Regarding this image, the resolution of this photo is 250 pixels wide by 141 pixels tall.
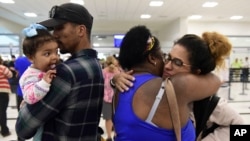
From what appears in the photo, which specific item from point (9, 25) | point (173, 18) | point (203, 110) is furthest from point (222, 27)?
point (203, 110)

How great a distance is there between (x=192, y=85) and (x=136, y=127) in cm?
27

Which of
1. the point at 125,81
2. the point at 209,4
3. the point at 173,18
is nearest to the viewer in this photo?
the point at 125,81

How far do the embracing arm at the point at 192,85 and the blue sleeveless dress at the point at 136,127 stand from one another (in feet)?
0.35

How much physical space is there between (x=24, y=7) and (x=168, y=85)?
11.2 m

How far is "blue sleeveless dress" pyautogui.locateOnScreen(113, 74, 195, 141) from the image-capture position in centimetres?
104

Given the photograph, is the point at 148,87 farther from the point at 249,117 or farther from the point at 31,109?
the point at 249,117

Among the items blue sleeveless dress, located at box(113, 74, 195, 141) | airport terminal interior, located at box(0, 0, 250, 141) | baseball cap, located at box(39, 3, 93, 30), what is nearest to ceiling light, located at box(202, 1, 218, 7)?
airport terminal interior, located at box(0, 0, 250, 141)

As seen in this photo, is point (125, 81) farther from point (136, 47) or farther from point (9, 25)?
point (9, 25)

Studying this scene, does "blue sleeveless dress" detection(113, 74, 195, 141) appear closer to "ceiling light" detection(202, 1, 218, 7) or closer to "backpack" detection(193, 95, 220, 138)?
"backpack" detection(193, 95, 220, 138)

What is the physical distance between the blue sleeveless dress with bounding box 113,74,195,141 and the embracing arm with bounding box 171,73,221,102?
106 millimetres

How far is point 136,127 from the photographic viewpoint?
1.06m

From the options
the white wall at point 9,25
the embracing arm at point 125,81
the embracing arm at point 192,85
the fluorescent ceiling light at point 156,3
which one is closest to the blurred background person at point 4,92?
the embracing arm at point 125,81

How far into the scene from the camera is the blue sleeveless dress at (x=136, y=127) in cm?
104

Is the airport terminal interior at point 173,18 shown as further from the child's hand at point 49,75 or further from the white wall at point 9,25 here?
the child's hand at point 49,75
